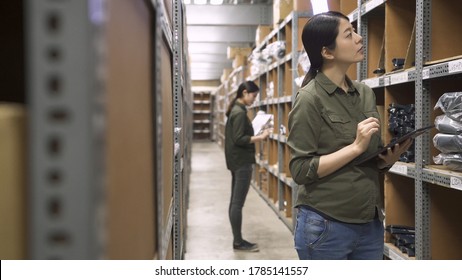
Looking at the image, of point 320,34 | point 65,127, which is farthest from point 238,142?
point 65,127

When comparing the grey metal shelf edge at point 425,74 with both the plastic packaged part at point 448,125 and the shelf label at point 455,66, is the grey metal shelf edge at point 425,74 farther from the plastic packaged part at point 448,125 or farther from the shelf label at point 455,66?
the plastic packaged part at point 448,125

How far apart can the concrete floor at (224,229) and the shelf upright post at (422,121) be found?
186 cm

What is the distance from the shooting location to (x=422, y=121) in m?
2.41

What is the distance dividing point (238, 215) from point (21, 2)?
335 cm

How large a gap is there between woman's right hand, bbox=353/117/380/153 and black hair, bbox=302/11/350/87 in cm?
35

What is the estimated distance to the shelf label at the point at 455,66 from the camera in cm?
198

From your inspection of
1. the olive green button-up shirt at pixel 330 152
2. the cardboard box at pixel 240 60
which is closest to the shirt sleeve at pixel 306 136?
the olive green button-up shirt at pixel 330 152

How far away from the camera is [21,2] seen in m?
1.04

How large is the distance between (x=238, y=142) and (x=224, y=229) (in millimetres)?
1435

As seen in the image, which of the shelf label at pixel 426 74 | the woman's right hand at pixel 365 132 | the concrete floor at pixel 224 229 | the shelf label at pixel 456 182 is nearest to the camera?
the woman's right hand at pixel 365 132

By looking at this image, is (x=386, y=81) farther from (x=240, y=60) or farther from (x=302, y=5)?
(x=240, y=60)

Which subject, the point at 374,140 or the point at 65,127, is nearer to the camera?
the point at 65,127
